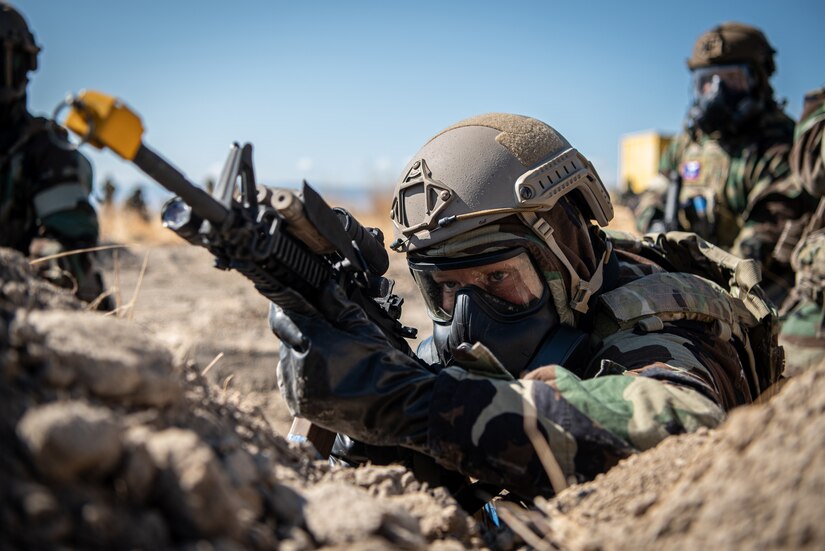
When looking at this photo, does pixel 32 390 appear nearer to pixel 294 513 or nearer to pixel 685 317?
pixel 294 513

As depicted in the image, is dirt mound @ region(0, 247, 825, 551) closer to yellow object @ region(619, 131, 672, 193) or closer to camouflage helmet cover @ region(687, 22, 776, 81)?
camouflage helmet cover @ region(687, 22, 776, 81)

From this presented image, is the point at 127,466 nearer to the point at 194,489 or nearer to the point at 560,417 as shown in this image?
the point at 194,489

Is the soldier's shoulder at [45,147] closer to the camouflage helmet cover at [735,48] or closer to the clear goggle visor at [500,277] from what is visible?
the clear goggle visor at [500,277]

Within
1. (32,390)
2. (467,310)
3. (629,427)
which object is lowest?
(629,427)

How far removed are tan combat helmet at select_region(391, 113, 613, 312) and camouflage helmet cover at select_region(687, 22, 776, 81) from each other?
14.5 feet

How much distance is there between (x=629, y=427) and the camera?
Result: 1.98m

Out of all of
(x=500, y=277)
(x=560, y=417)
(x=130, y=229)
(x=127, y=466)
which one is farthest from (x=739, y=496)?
(x=130, y=229)

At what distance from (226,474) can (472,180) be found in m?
1.62

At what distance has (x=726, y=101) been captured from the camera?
260 inches

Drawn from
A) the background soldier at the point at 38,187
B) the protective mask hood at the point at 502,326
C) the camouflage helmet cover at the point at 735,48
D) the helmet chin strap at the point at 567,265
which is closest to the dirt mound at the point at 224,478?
the protective mask hood at the point at 502,326

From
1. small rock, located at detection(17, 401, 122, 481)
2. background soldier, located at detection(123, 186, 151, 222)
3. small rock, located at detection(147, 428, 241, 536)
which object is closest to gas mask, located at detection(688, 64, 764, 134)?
small rock, located at detection(147, 428, 241, 536)

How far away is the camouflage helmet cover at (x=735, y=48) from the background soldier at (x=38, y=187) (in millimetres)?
4974

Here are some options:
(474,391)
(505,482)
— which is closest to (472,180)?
(474,391)

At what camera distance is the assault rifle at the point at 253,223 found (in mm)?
1664
